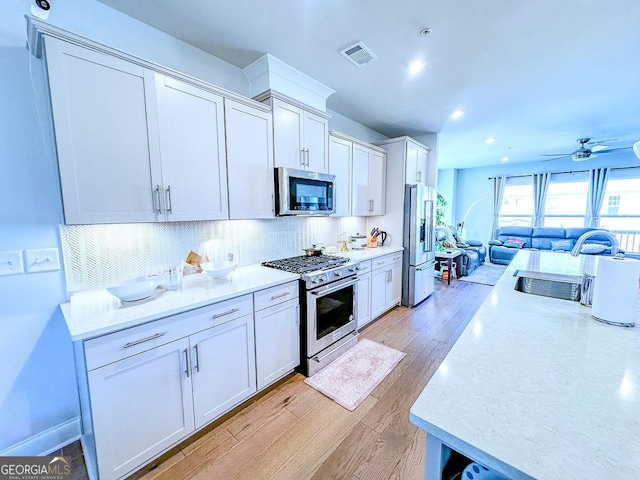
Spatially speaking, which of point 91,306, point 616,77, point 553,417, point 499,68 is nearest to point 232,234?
point 91,306

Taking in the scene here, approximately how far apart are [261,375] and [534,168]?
859 cm

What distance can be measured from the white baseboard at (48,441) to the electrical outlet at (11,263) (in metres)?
1.02

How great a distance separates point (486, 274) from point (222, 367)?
6074 millimetres

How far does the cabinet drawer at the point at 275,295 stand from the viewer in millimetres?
1947

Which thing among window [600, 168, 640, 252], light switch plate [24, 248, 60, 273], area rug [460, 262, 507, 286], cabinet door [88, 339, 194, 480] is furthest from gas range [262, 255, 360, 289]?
window [600, 168, 640, 252]

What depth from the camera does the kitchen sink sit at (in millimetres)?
1674

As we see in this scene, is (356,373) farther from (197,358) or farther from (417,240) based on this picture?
(417,240)

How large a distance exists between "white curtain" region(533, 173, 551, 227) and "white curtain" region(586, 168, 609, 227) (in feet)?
2.71

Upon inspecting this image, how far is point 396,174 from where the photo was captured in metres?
3.83

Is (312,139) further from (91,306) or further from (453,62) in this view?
(91,306)

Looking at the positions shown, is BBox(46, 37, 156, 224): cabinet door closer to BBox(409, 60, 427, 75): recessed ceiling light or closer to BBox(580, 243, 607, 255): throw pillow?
BBox(409, 60, 427, 75): recessed ceiling light

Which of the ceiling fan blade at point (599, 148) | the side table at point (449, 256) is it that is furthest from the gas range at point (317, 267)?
the ceiling fan blade at point (599, 148)

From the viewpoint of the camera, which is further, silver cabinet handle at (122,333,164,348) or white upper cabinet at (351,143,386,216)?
white upper cabinet at (351,143,386,216)

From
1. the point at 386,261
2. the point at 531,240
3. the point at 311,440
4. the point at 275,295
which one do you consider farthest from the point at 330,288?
the point at 531,240
